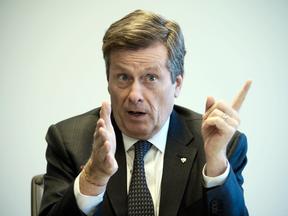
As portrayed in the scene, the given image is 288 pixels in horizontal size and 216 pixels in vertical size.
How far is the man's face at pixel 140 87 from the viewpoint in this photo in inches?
71.2

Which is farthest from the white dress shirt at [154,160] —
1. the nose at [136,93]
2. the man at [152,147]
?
the nose at [136,93]

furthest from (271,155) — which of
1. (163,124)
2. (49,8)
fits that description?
(49,8)

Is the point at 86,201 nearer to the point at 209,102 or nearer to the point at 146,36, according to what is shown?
the point at 209,102

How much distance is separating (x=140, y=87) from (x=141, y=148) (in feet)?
1.30

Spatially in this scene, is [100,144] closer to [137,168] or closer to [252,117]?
[137,168]

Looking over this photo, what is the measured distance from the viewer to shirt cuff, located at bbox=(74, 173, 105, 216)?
1537 millimetres

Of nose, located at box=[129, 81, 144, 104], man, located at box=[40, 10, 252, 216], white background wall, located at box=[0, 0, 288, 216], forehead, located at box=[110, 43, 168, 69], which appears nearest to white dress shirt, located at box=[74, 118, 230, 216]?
man, located at box=[40, 10, 252, 216]

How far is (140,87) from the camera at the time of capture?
71.8 inches

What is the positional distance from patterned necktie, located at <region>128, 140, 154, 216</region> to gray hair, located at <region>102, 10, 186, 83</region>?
0.57 m

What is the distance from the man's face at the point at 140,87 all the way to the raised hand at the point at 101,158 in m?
0.32

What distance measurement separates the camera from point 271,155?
11.3 feet

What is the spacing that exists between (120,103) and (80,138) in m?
0.38

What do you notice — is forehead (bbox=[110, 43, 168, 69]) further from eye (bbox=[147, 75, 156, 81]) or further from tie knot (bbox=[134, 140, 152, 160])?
tie knot (bbox=[134, 140, 152, 160])

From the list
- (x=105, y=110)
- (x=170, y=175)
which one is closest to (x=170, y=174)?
(x=170, y=175)
